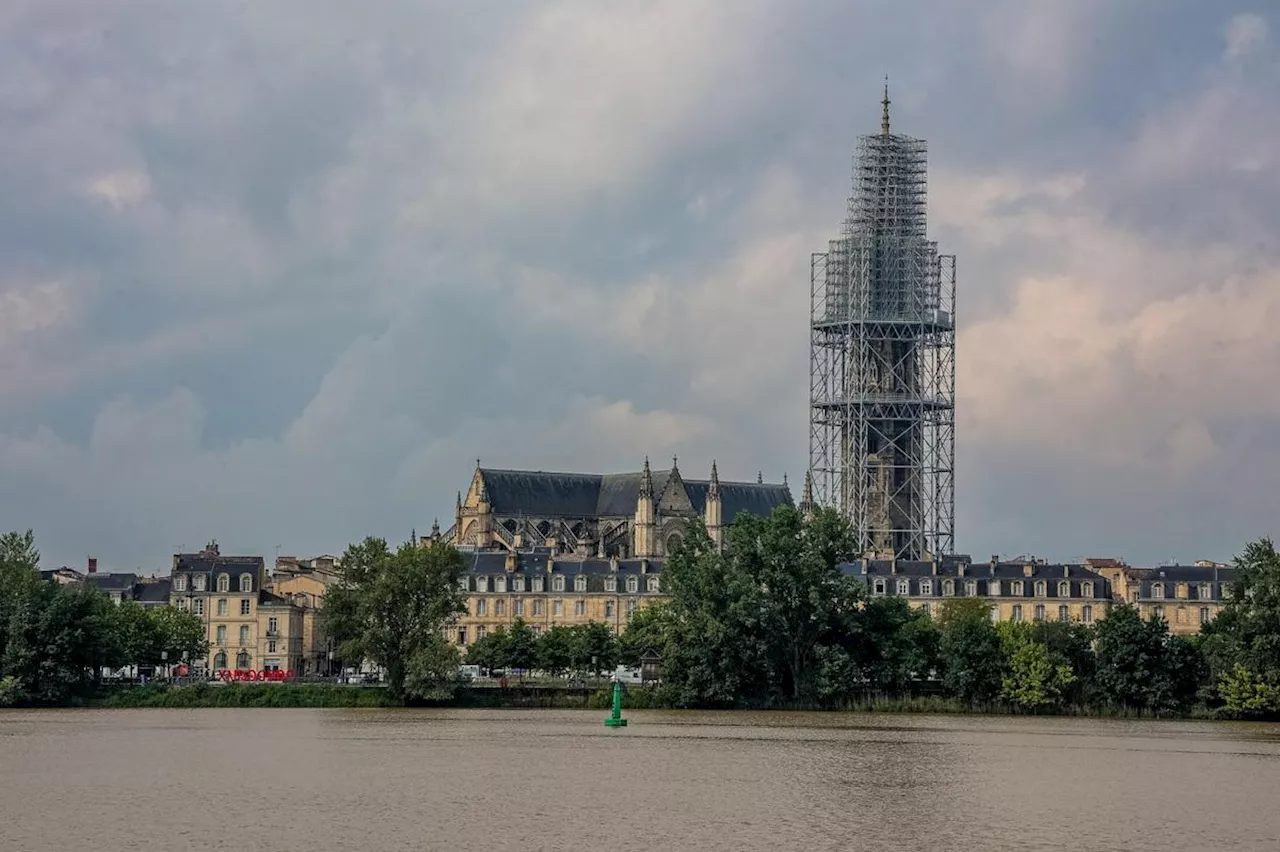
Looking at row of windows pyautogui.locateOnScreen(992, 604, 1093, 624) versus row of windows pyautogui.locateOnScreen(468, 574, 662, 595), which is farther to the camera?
row of windows pyautogui.locateOnScreen(468, 574, 662, 595)

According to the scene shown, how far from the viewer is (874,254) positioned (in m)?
176

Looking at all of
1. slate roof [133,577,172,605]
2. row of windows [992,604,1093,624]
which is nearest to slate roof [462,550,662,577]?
slate roof [133,577,172,605]

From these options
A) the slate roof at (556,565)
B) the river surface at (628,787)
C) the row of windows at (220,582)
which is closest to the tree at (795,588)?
the river surface at (628,787)

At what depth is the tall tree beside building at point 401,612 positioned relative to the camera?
101 metres

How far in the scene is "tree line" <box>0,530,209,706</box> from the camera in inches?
3873

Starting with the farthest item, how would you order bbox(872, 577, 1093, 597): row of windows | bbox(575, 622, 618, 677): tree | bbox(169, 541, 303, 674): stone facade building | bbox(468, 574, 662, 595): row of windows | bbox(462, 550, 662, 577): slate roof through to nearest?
bbox(462, 550, 662, 577): slate roof → bbox(468, 574, 662, 595): row of windows → bbox(872, 577, 1093, 597): row of windows → bbox(169, 541, 303, 674): stone facade building → bbox(575, 622, 618, 677): tree

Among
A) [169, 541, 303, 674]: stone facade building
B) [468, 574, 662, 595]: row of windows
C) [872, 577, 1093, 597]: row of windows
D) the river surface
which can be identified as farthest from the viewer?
[468, 574, 662, 595]: row of windows

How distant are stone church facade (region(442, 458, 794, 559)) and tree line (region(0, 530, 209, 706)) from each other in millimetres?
69367

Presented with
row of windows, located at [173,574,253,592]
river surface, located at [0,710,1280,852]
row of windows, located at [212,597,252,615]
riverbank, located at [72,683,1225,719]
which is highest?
row of windows, located at [173,574,253,592]

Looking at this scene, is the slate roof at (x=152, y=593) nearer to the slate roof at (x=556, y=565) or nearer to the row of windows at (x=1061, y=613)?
the slate roof at (x=556, y=565)

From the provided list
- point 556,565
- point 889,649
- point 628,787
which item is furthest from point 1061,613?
point 628,787

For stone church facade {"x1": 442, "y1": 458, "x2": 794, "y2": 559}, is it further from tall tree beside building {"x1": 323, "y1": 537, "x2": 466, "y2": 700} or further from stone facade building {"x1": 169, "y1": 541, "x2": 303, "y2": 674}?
tall tree beside building {"x1": 323, "y1": 537, "x2": 466, "y2": 700}

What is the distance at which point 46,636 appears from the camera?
99125 millimetres

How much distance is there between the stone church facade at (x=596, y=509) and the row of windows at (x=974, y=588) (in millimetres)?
27883
